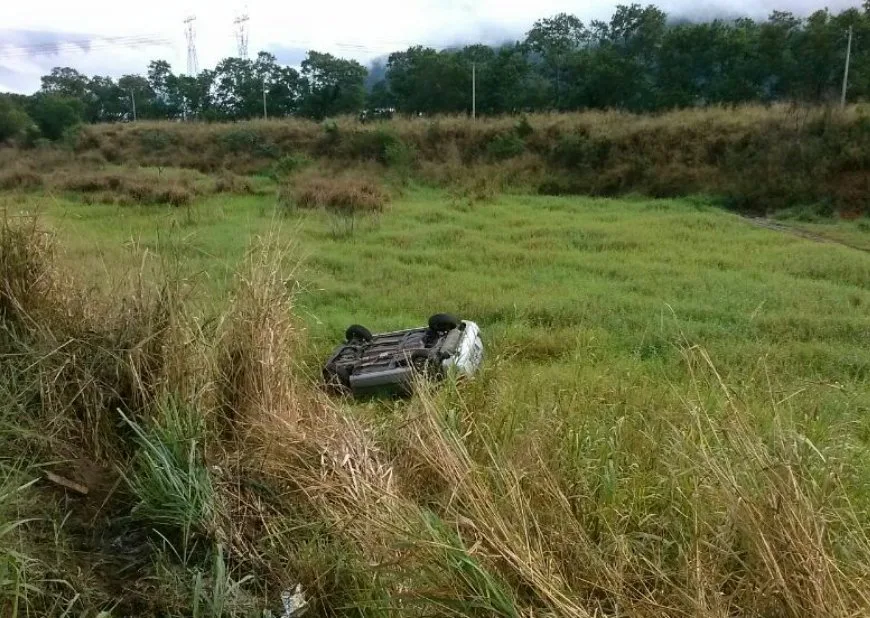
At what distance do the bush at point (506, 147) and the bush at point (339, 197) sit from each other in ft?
17.9

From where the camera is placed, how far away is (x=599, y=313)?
5965 mm

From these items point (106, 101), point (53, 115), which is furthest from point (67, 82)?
Result: point (53, 115)

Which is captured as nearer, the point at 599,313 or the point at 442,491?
the point at 442,491

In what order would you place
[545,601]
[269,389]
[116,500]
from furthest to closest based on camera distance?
[269,389], [116,500], [545,601]

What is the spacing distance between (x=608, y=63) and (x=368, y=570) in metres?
29.5

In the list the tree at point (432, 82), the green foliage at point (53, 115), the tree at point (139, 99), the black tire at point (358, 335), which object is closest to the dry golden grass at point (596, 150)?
the green foliage at point (53, 115)

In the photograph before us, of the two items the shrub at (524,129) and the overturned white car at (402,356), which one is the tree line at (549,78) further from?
the overturned white car at (402,356)

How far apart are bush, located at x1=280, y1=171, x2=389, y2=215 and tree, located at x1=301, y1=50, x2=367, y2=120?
2236cm

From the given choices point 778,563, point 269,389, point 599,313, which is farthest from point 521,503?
point 599,313

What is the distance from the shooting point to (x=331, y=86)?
120 ft

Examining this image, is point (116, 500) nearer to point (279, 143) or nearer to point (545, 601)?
point (545, 601)

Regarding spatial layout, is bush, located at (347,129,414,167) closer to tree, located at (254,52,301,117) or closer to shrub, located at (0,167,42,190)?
shrub, located at (0,167,42,190)

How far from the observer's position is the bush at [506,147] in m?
19.2

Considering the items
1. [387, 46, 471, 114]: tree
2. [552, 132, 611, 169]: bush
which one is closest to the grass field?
[552, 132, 611, 169]: bush
